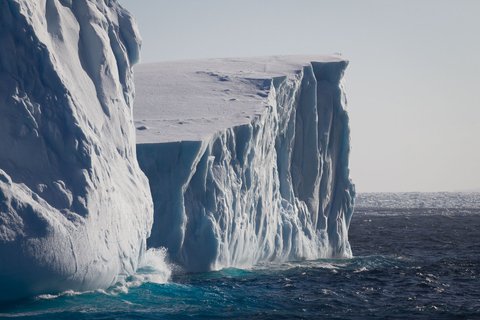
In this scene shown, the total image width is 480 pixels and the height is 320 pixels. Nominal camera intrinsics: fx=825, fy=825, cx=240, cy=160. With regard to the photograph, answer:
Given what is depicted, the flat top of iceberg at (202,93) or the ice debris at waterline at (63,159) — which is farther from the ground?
the flat top of iceberg at (202,93)

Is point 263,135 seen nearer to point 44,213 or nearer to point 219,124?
point 219,124

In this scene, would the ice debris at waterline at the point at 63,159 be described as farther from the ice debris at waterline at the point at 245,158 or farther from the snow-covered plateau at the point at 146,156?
the ice debris at waterline at the point at 245,158

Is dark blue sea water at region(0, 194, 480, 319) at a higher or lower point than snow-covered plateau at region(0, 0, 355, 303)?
lower

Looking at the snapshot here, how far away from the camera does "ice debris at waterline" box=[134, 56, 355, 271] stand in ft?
65.6

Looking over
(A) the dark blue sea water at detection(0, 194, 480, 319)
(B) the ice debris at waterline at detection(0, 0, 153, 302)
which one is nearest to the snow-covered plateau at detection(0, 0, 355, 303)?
(B) the ice debris at waterline at detection(0, 0, 153, 302)

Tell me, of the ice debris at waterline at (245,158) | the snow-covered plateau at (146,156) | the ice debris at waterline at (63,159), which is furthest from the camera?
the ice debris at waterline at (245,158)

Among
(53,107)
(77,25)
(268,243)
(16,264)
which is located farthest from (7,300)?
(268,243)

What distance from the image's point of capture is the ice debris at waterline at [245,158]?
65.6 feet

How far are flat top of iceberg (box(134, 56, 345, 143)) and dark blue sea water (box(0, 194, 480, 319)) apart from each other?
156 inches

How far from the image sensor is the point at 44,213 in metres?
12.4

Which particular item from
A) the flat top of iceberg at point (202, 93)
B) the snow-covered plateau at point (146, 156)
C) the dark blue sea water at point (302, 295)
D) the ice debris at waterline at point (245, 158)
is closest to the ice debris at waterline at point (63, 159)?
the snow-covered plateau at point (146, 156)

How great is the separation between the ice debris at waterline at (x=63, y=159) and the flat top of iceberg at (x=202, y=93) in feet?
16.0

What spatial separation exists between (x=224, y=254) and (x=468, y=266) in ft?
26.2

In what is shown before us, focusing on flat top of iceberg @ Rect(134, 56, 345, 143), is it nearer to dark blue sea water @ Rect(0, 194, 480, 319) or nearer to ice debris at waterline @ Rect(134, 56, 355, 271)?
ice debris at waterline @ Rect(134, 56, 355, 271)
